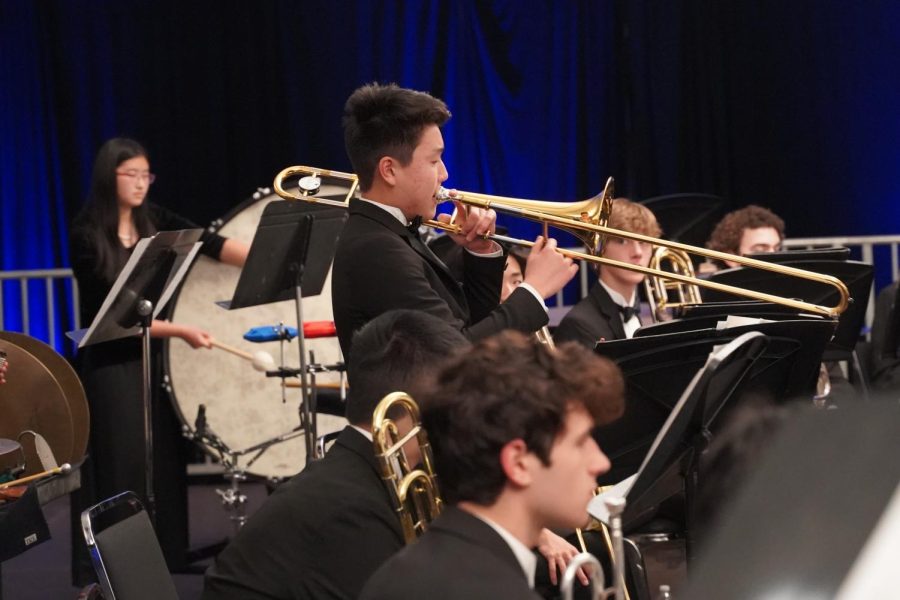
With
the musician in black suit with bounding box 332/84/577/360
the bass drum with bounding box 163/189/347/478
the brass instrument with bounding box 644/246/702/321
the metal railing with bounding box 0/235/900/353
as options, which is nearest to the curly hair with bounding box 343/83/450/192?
the musician in black suit with bounding box 332/84/577/360

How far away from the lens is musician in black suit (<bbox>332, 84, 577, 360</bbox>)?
3170mm

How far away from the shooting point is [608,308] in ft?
15.4

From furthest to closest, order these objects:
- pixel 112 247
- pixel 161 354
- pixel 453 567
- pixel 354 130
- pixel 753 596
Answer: pixel 161 354, pixel 112 247, pixel 354 130, pixel 453 567, pixel 753 596

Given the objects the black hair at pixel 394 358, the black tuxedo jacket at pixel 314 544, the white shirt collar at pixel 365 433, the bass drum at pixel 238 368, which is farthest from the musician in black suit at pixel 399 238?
the bass drum at pixel 238 368

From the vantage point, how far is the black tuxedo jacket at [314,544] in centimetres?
223

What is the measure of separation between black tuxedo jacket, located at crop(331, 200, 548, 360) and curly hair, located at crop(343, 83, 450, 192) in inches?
5.3

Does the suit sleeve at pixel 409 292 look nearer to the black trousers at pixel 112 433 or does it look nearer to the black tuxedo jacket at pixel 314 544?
the black tuxedo jacket at pixel 314 544

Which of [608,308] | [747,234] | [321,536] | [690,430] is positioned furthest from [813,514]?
[747,234]

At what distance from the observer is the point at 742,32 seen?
8.17 meters

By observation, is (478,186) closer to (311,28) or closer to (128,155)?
(311,28)

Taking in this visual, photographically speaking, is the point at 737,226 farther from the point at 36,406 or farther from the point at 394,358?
the point at 394,358

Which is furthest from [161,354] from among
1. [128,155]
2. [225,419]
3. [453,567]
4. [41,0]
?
Result: [453,567]

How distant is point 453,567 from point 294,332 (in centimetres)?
391

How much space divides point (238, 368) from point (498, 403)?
450 centimetres
